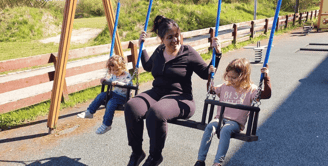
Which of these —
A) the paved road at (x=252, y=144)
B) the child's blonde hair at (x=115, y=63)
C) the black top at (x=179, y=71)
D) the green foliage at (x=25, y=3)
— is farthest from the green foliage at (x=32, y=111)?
the green foliage at (x=25, y=3)

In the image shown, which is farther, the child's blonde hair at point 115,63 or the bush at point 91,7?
the bush at point 91,7

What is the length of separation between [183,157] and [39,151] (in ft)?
5.87

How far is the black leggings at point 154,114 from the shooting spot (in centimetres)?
260

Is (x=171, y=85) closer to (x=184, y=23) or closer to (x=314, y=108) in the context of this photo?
(x=314, y=108)

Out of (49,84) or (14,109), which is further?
(49,84)

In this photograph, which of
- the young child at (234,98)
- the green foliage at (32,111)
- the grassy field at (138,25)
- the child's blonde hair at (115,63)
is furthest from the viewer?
the grassy field at (138,25)

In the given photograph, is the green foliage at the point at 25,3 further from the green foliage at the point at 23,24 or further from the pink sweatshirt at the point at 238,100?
the pink sweatshirt at the point at 238,100

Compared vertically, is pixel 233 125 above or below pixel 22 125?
above

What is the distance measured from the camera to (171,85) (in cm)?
296

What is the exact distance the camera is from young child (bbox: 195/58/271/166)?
2.55 metres

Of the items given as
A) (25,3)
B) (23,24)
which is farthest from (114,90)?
(25,3)

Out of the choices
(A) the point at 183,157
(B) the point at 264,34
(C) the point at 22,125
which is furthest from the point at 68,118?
(B) the point at 264,34

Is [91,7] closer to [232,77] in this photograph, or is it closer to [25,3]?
[25,3]

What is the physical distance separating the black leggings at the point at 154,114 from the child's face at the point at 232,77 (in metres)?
0.45
